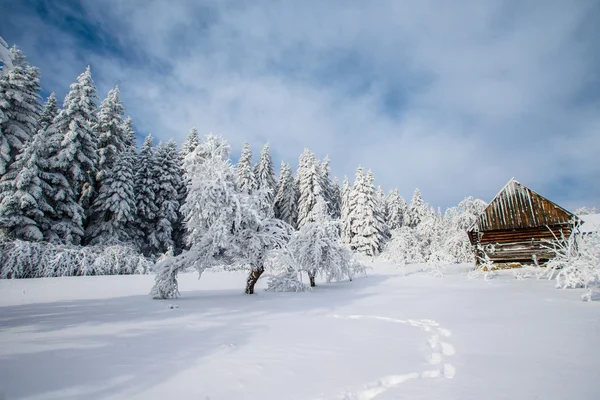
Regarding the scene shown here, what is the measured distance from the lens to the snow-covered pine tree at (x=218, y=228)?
35.1 feet

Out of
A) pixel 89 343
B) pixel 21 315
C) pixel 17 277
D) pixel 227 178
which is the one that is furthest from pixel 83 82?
pixel 89 343

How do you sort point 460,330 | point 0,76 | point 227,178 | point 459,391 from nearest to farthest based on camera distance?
point 459,391 < point 460,330 < point 227,178 < point 0,76

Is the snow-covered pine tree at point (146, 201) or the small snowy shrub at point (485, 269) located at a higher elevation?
the snow-covered pine tree at point (146, 201)

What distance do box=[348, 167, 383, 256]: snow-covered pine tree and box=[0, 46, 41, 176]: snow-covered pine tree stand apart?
98.4 ft

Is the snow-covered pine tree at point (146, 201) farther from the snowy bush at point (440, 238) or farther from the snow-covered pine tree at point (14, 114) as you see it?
the snowy bush at point (440, 238)

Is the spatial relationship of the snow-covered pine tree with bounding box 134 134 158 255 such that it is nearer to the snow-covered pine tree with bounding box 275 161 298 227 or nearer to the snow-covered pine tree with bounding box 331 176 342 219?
the snow-covered pine tree with bounding box 275 161 298 227

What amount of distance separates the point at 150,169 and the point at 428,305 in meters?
28.9

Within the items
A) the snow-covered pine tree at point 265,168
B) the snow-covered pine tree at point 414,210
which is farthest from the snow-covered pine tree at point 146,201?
the snow-covered pine tree at point 414,210

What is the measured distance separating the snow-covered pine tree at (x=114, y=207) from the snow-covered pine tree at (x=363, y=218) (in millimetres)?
23351

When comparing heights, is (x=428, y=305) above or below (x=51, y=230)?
below

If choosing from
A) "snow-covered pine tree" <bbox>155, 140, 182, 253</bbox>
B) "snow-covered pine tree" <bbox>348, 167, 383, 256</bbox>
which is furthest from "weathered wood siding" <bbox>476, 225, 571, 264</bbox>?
"snow-covered pine tree" <bbox>155, 140, 182, 253</bbox>

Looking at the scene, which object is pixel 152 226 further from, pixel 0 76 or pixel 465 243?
pixel 465 243

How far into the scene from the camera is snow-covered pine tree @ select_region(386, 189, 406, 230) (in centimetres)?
5274

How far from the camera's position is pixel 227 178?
39.7ft
